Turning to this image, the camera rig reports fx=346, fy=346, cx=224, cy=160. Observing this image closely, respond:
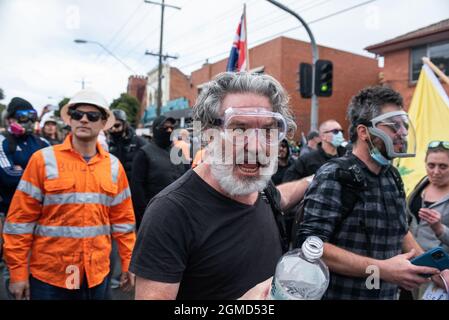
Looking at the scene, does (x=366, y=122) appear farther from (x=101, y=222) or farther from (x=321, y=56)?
(x=321, y=56)

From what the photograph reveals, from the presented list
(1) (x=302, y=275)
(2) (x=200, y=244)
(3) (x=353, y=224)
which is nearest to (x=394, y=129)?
(3) (x=353, y=224)

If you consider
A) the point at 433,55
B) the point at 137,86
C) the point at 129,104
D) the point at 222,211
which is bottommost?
the point at 222,211

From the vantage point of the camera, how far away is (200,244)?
1.43 m

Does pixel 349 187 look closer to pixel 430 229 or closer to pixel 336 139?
pixel 430 229

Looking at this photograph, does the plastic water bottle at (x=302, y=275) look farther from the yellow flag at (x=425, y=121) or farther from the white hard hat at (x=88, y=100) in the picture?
the yellow flag at (x=425, y=121)

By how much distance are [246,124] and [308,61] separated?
22.5m

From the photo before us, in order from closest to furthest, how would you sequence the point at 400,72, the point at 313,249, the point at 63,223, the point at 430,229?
1. the point at 313,249
2. the point at 63,223
3. the point at 430,229
4. the point at 400,72

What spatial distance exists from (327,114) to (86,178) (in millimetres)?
22522

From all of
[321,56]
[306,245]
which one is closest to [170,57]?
[321,56]

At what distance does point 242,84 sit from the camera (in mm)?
1646

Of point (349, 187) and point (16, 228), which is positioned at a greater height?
point (349, 187)

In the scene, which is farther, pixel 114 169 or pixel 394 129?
pixel 114 169

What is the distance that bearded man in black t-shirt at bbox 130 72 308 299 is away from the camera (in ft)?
4.45

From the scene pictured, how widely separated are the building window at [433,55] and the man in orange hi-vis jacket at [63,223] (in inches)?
624
